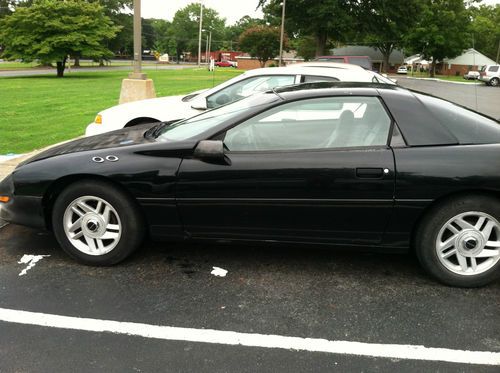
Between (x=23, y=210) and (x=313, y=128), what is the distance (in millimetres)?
2332

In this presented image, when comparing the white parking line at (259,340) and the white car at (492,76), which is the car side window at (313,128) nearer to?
the white parking line at (259,340)

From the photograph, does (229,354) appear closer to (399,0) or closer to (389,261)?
(389,261)

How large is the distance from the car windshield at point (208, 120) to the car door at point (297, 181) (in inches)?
7.3

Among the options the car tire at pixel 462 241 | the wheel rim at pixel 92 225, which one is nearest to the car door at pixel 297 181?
the car tire at pixel 462 241

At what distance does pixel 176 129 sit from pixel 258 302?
1.59 m

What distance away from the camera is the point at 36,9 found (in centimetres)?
3228

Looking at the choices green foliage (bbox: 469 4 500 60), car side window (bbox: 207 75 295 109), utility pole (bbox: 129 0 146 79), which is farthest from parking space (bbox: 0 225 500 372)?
green foliage (bbox: 469 4 500 60)

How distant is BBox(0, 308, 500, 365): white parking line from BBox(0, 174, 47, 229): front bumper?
0.89m

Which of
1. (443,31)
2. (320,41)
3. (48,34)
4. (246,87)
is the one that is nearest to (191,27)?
(443,31)

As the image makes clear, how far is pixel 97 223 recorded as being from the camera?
364 centimetres

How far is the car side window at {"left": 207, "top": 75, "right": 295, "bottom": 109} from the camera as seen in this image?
6461 mm

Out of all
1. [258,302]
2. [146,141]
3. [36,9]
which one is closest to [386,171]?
[258,302]

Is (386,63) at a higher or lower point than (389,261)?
higher

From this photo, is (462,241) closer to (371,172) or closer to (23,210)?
(371,172)
